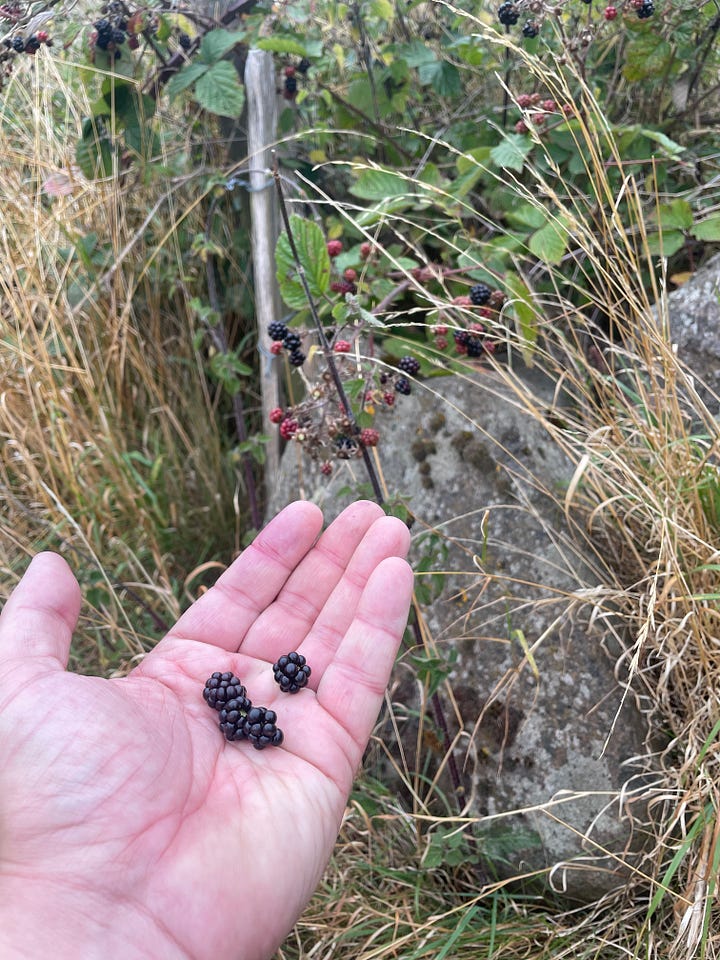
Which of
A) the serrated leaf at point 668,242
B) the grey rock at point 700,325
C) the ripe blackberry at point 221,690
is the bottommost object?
the ripe blackberry at point 221,690

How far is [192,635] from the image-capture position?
1696mm

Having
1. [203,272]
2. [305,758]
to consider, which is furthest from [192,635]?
[203,272]

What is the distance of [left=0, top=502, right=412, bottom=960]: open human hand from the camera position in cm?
117

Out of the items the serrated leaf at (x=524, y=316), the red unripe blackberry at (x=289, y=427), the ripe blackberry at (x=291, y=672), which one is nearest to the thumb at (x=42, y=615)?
the ripe blackberry at (x=291, y=672)

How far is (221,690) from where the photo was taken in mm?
1500

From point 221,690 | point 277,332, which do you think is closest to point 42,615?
point 221,690

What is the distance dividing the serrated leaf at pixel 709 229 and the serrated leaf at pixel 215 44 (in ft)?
5.09

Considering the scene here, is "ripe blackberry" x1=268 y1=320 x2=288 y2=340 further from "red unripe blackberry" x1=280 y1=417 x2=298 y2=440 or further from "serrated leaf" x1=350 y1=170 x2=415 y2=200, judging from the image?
"serrated leaf" x1=350 y1=170 x2=415 y2=200

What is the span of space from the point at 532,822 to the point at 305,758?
0.74 m

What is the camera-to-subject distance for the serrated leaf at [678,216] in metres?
2.37

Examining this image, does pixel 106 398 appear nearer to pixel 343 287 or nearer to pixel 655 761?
pixel 343 287

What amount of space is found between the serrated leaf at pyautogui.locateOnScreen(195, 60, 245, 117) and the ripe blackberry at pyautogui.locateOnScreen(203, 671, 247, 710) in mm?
1746

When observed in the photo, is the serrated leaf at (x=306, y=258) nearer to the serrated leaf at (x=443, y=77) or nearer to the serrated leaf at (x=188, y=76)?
the serrated leaf at (x=188, y=76)

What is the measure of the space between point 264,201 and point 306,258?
88 centimetres
